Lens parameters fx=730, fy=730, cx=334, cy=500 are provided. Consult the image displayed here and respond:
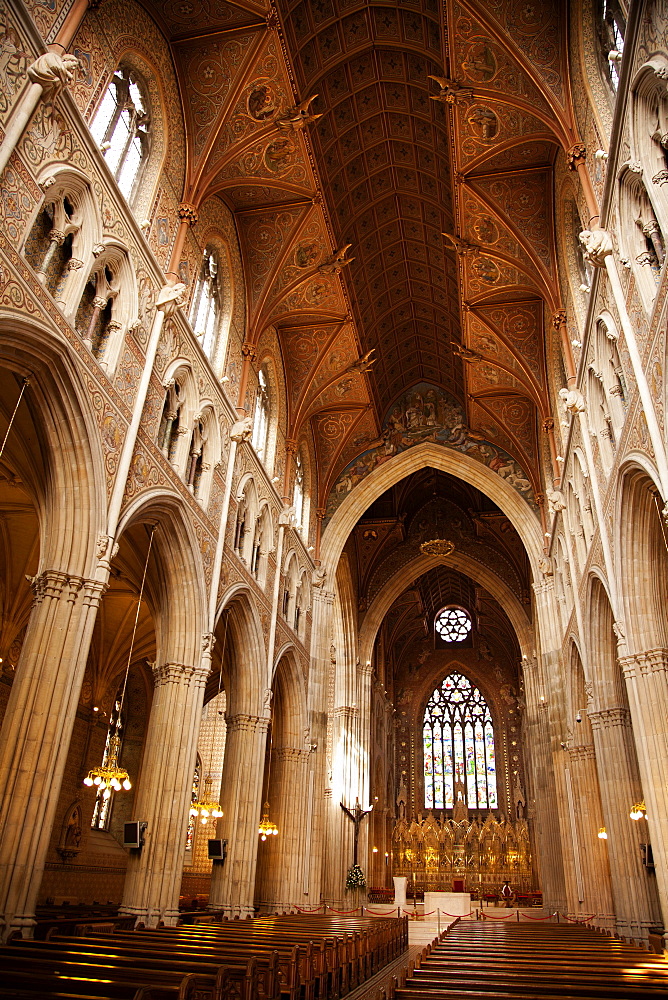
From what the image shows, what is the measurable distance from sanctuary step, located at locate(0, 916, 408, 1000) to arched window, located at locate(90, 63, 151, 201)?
1212 centimetres

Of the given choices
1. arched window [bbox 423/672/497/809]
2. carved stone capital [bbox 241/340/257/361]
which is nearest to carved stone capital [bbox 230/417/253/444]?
carved stone capital [bbox 241/340/257/361]

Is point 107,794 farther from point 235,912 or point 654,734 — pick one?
point 654,734

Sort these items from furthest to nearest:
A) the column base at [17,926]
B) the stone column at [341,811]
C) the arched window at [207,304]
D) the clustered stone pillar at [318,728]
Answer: the stone column at [341,811]
the clustered stone pillar at [318,728]
the arched window at [207,304]
the column base at [17,926]

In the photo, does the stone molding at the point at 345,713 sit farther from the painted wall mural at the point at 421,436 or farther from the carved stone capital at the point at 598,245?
the carved stone capital at the point at 598,245

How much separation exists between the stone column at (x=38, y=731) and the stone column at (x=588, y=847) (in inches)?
551

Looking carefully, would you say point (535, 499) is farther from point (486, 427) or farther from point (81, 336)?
point (81, 336)

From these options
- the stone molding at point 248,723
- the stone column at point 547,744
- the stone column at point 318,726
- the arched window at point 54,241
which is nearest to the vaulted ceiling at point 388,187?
the stone column at point 318,726

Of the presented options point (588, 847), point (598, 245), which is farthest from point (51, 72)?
point (588, 847)

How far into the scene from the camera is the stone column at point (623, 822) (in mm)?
13688

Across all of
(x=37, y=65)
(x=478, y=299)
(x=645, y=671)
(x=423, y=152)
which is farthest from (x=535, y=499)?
(x=37, y=65)

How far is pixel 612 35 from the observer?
12.8 m

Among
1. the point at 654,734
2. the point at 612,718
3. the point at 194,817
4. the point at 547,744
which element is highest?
the point at 547,744

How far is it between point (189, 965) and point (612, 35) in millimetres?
15145

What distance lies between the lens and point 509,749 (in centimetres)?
4391
